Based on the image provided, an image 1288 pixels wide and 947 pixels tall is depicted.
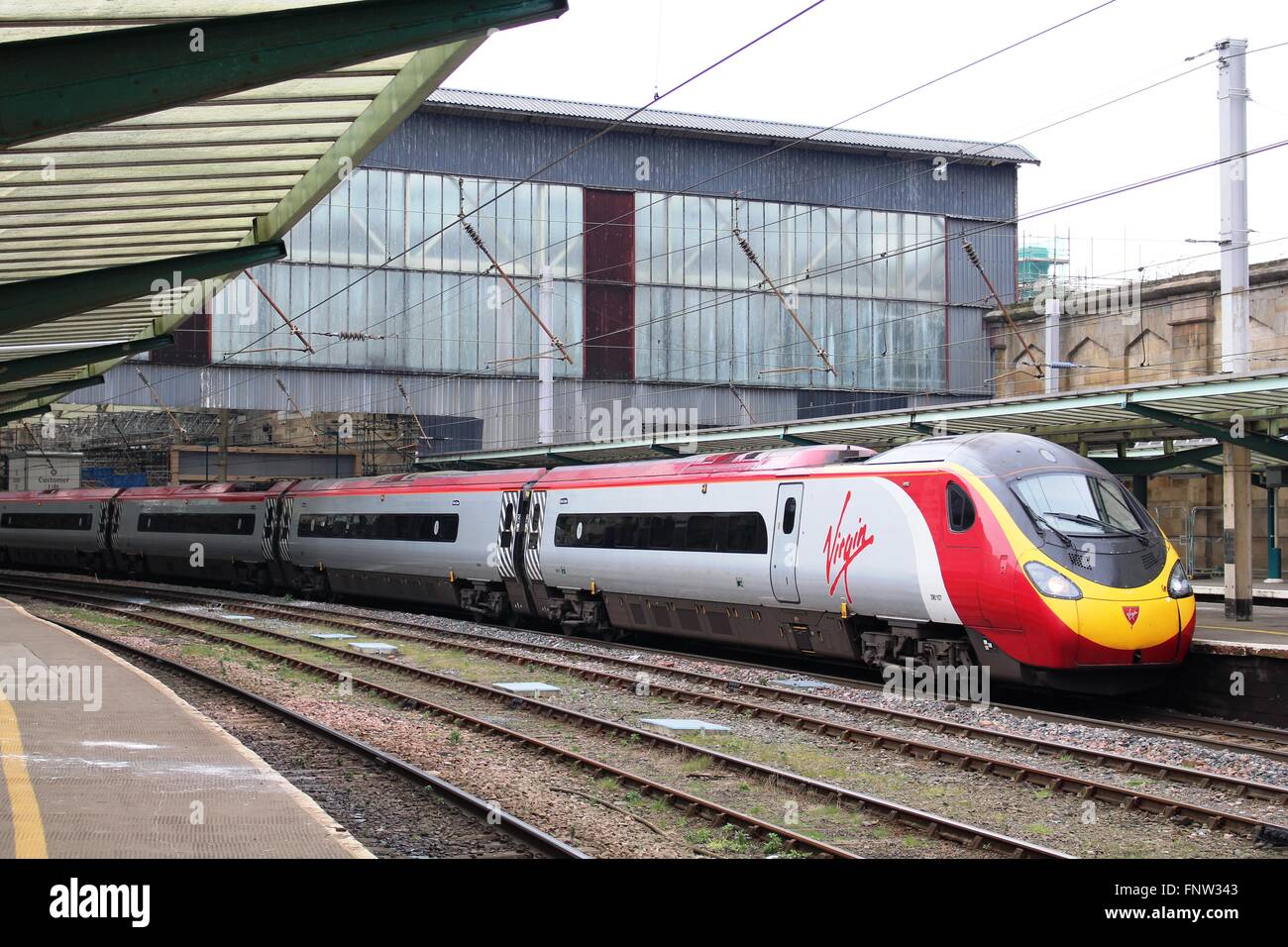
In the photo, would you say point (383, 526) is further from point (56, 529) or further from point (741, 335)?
point (741, 335)

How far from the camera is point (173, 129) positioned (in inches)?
427

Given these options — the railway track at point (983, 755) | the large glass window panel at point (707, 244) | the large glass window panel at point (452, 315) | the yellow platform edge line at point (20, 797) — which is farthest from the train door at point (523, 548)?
the large glass window panel at point (707, 244)

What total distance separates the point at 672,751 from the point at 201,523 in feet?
94.1

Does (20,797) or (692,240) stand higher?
(692,240)

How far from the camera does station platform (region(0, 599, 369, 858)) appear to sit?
783 cm

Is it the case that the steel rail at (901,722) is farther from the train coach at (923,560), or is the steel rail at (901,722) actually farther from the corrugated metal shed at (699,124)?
the corrugated metal shed at (699,124)

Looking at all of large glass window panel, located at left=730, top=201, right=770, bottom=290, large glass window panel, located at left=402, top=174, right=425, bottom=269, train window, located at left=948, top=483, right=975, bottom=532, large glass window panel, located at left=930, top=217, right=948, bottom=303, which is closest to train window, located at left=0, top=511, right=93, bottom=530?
→ large glass window panel, located at left=402, top=174, right=425, bottom=269

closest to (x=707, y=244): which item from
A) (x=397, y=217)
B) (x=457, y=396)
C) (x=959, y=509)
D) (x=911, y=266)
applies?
(x=911, y=266)

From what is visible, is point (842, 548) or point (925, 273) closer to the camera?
point (842, 548)

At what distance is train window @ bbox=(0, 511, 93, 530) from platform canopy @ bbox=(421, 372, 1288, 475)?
25.5 metres

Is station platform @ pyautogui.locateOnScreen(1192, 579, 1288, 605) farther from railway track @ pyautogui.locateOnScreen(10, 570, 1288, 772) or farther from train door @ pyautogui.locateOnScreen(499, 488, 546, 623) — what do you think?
train door @ pyautogui.locateOnScreen(499, 488, 546, 623)

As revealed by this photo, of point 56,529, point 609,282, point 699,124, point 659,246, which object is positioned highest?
point 699,124

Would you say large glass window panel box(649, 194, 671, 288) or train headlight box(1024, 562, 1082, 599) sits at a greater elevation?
large glass window panel box(649, 194, 671, 288)
